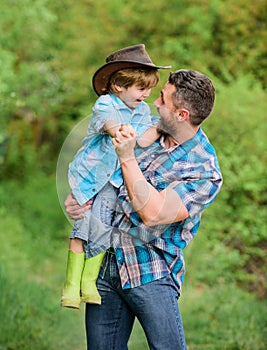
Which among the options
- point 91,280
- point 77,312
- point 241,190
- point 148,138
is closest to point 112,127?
point 148,138

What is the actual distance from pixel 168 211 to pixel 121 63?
642 millimetres

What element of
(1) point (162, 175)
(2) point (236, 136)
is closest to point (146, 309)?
(1) point (162, 175)

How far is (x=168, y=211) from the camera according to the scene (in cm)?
284

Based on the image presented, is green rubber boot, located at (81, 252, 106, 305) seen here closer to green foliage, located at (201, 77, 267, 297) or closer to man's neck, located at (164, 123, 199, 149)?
man's neck, located at (164, 123, 199, 149)

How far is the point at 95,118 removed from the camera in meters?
3.09

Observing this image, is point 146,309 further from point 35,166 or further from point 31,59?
point 35,166

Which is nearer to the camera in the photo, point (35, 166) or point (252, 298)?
point (252, 298)

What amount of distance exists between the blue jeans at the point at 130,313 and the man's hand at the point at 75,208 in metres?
0.19

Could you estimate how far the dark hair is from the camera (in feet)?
9.65

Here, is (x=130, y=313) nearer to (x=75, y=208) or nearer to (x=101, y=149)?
(x=75, y=208)

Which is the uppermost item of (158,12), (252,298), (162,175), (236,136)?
(158,12)

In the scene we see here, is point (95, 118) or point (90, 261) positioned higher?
point (95, 118)

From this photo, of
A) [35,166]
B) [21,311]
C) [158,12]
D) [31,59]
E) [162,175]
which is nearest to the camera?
[162,175]

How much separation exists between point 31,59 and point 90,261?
357 inches
